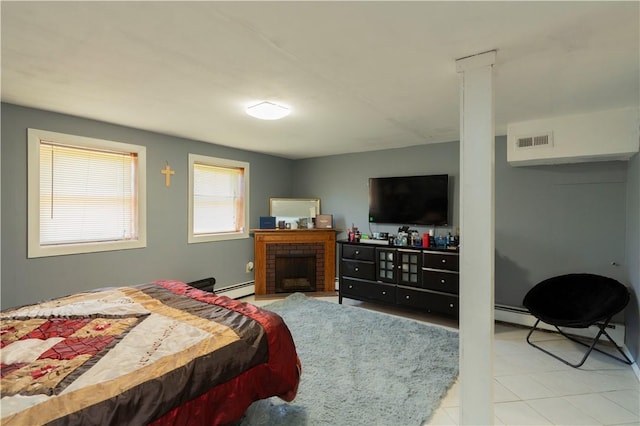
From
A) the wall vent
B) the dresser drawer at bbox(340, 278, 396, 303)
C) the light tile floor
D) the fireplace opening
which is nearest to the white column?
the light tile floor

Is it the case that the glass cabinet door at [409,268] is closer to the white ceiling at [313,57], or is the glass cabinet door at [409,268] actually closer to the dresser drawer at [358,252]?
the dresser drawer at [358,252]

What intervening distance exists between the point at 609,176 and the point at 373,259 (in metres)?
2.72

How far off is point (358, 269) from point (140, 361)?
3224 mm

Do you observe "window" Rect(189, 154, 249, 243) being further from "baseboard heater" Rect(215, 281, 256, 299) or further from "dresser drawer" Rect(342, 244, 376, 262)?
"dresser drawer" Rect(342, 244, 376, 262)

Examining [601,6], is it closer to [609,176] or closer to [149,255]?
[609,176]

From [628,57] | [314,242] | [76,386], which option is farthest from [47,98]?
[628,57]

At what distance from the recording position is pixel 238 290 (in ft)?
15.6

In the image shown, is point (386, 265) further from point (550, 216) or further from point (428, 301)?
point (550, 216)

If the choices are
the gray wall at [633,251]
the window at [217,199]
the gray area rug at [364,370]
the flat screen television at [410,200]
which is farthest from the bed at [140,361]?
the gray wall at [633,251]

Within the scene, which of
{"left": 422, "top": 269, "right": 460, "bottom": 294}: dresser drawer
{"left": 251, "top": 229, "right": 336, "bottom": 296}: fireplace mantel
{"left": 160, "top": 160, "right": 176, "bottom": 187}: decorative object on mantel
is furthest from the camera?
{"left": 251, "top": 229, "right": 336, "bottom": 296}: fireplace mantel

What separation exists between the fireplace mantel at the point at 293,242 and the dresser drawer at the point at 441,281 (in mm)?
1676

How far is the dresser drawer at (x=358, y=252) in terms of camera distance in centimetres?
429

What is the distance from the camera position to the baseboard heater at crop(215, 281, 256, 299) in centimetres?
457

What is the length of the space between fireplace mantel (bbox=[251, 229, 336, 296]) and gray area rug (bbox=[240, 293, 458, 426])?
969 mm
